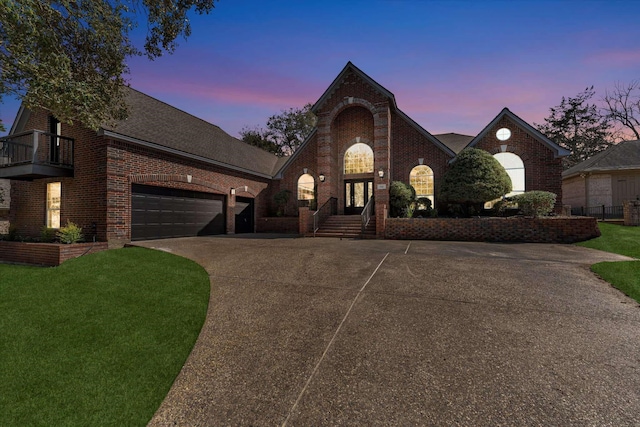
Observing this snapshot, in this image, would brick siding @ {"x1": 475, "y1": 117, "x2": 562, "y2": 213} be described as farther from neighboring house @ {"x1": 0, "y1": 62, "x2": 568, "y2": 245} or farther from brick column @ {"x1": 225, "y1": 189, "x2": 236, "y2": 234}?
brick column @ {"x1": 225, "y1": 189, "x2": 236, "y2": 234}

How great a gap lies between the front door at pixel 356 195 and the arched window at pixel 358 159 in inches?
31.7

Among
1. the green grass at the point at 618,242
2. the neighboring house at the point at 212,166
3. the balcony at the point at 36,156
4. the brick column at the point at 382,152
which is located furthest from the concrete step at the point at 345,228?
the balcony at the point at 36,156

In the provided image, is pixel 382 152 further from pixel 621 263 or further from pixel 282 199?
pixel 621 263

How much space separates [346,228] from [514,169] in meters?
10.8

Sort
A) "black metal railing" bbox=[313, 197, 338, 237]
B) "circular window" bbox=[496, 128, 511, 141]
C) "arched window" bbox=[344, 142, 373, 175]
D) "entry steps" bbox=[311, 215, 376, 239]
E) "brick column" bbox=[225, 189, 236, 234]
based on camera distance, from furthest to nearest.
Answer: "arched window" bbox=[344, 142, 373, 175]
"brick column" bbox=[225, 189, 236, 234]
"circular window" bbox=[496, 128, 511, 141]
"black metal railing" bbox=[313, 197, 338, 237]
"entry steps" bbox=[311, 215, 376, 239]

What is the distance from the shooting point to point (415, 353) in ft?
10.6

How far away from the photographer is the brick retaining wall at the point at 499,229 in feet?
34.2

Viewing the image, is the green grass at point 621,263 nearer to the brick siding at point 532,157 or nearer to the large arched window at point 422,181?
the brick siding at point 532,157

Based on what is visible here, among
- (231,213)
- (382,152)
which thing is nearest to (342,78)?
(382,152)

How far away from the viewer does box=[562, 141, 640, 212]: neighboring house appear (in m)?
18.8

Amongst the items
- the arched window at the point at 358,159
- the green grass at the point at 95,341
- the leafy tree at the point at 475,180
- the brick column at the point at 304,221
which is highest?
the arched window at the point at 358,159

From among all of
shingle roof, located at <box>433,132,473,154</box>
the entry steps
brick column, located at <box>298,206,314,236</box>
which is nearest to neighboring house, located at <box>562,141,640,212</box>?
shingle roof, located at <box>433,132,473,154</box>

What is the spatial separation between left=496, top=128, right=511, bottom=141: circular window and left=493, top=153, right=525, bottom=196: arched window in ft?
3.15

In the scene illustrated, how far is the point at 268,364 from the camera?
3.20 metres
